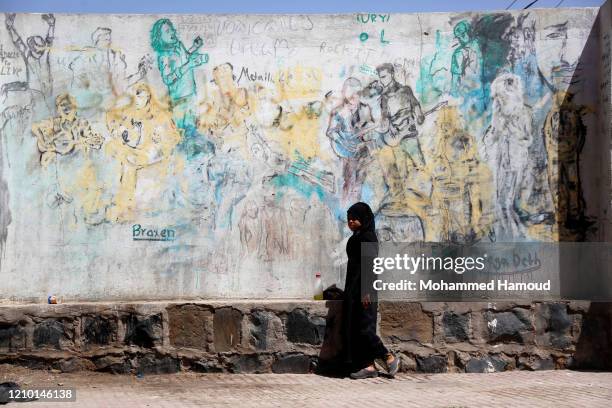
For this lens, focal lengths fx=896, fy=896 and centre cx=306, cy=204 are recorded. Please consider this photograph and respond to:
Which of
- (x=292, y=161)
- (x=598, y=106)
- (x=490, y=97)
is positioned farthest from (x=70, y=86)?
(x=598, y=106)

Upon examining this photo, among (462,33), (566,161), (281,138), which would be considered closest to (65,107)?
(281,138)

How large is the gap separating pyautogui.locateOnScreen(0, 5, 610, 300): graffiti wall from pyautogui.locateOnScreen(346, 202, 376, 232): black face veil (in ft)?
1.33

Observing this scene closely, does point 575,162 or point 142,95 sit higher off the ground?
point 142,95

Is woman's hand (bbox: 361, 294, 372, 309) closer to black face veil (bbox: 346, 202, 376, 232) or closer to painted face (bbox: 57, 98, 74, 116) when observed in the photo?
black face veil (bbox: 346, 202, 376, 232)

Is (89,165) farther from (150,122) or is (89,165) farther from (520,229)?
(520,229)

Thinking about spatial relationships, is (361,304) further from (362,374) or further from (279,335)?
(279,335)

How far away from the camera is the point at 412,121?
9.12 meters

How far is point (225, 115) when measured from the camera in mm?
9109

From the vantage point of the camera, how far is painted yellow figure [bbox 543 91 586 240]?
912cm

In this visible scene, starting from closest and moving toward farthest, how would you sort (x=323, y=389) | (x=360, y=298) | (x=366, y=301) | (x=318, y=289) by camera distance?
(x=323, y=389) < (x=366, y=301) < (x=360, y=298) < (x=318, y=289)

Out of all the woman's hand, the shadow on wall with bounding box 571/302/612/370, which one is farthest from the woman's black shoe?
the shadow on wall with bounding box 571/302/612/370

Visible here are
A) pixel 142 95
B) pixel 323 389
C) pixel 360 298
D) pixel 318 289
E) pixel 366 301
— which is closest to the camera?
pixel 323 389

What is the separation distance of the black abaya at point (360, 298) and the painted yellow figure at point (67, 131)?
8.99ft

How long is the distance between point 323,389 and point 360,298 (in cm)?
103
